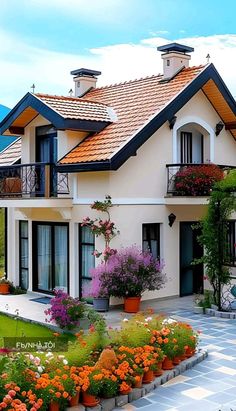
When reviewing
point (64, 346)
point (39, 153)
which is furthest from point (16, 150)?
point (64, 346)

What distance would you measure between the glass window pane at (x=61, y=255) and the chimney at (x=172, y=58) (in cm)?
613

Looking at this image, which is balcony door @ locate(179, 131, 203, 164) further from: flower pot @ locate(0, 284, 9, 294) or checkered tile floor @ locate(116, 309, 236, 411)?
checkered tile floor @ locate(116, 309, 236, 411)

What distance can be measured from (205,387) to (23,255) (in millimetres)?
10851

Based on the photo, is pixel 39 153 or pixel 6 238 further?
pixel 6 238

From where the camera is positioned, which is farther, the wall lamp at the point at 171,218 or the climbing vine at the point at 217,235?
the wall lamp at the point at 171,218

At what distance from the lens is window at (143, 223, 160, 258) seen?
53.5 ft

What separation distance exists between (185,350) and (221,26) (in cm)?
730

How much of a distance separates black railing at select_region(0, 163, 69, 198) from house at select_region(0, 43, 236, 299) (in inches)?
1.3

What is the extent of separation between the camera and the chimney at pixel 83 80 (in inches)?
855

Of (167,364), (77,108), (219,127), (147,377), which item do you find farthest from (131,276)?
(219,127)

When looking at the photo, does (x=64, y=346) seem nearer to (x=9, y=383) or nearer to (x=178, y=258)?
(x=9, y=383)

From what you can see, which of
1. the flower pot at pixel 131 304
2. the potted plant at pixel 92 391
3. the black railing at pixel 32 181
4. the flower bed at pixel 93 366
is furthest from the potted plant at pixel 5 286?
the potted plant at pixel 92 391

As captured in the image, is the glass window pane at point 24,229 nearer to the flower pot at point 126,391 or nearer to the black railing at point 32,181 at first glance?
the black railing at point 32,181

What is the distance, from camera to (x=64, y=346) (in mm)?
11156
